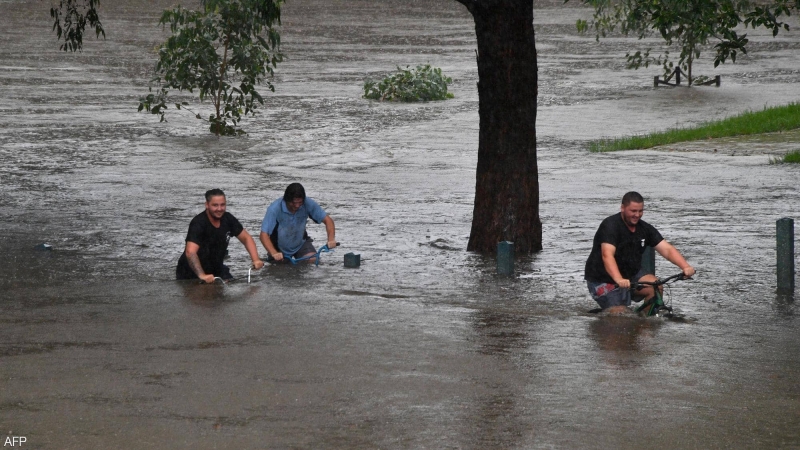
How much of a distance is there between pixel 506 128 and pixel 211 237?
397 centimetres

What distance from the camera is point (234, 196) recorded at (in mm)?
18141

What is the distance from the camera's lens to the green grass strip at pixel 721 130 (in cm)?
2309

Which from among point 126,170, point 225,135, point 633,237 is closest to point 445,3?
point 225,135

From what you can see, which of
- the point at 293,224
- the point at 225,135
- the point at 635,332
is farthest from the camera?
the point at 225,135

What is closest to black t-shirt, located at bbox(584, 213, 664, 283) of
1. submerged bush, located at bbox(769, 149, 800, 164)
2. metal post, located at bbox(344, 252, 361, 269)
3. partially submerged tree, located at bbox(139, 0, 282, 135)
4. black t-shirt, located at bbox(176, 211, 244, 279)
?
metal post, located at bbox(344, 252, 361, 269)

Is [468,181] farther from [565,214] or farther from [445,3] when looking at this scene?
[445,3]

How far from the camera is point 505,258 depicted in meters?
12.9

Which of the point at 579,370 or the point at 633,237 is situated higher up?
the point at 633,237

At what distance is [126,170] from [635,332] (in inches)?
500

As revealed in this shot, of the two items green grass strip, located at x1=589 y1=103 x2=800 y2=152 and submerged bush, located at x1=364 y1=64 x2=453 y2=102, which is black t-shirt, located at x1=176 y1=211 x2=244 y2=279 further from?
submerged bush, located at x1=364 y1=64 x2=453 y2=102

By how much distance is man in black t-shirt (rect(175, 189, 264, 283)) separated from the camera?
38.5 feet

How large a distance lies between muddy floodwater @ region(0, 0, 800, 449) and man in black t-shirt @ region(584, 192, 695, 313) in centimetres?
25

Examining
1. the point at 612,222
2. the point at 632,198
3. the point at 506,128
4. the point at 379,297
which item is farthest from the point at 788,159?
the point at 379,297

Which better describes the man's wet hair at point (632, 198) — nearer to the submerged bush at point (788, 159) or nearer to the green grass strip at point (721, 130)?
the submerged bush at point (788, 159)
